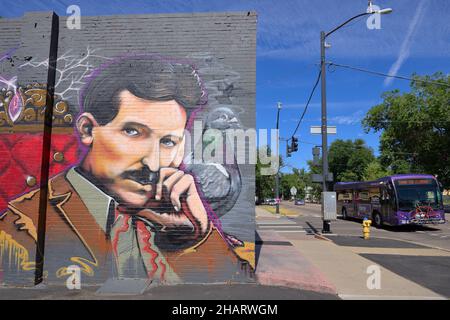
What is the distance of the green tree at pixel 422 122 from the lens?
38844 mm

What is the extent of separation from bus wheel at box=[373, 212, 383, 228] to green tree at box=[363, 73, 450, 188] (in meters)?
22.3

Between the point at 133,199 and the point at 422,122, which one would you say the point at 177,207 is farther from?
the point at 422,122

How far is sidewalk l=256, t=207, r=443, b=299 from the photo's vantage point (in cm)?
703

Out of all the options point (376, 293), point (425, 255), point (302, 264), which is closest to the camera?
point (376, 293)

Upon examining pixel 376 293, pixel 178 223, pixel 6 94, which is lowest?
pixel 376 293

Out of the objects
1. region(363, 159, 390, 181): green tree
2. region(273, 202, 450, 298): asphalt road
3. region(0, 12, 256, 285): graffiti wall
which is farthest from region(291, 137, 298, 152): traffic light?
region(363, 159, 390, 181): green tree

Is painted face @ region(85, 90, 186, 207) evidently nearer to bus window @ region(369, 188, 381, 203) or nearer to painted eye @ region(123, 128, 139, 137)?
painted eye @ region(123, 128, 139, 137)

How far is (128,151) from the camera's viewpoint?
25.6ft

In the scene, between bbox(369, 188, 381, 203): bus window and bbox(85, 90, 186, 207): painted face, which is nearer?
bbox(85, 90, 186, 207): painted face

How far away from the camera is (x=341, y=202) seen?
1104 inches

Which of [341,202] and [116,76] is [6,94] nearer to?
[116,76]

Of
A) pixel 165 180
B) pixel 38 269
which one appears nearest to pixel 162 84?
pixel 165 180

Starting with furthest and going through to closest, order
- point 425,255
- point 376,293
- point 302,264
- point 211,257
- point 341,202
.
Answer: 1. point 341,202
2. point 425,255
3. point 302,264
4. point 211,257
5. point 376,293

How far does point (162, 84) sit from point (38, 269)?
457 cm
